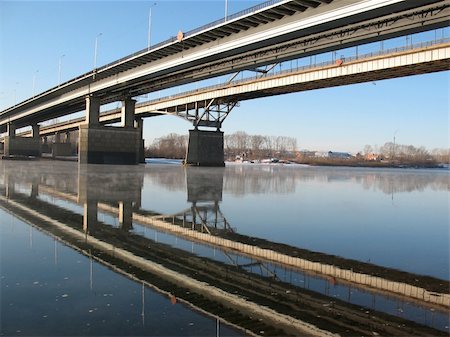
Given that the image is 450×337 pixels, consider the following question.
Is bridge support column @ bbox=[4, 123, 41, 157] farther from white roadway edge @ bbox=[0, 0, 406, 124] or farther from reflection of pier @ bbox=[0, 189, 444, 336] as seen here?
reflection of pier @ bbox=[0, 189, 444, 336]

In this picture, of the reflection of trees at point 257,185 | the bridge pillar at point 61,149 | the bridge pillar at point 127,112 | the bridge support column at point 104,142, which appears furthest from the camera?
the bridge pillar at point 61,149

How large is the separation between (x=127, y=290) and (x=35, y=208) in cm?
900

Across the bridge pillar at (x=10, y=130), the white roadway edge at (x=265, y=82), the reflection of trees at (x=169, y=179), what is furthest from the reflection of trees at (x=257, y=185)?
the bridge pillar at (x=10, y=130)

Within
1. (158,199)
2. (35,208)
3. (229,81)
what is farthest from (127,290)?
(229,81)

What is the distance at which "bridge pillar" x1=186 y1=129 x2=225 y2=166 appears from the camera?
69312 mm

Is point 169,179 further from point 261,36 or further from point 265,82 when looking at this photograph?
point 265,82

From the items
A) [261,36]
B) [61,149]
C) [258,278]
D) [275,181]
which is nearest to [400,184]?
[275,181]

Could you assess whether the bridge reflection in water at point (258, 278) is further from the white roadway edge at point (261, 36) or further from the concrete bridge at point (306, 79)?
the concrete bridge at point (306, 79)

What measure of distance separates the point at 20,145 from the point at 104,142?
59782 mm

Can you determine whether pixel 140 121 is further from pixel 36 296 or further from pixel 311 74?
pixel 36 296

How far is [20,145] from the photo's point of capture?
357 feet

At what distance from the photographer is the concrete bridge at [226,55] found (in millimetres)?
27641

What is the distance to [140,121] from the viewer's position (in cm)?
9250

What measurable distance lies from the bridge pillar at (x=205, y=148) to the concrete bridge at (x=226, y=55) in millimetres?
169
